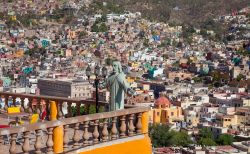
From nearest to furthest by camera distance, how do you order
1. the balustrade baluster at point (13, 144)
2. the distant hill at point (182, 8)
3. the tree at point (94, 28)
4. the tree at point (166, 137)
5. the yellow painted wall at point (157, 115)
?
the balustrade baluster at point (13, 144) → the tree at point (166, 137) → the yellow painted wall at point (157, 115) → the tree at point (94, 28) → the distant hill at point (182, 8)

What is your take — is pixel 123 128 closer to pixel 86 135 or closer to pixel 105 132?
pixel 105 132

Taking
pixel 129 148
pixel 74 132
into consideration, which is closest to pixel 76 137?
pixel 74 132

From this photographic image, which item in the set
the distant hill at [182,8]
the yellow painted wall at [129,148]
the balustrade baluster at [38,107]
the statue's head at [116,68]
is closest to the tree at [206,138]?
the balustrade baluster at [38,107]

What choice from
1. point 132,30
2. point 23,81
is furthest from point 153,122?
point 132,30

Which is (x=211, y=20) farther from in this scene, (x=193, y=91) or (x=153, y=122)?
(x=153, y=122)

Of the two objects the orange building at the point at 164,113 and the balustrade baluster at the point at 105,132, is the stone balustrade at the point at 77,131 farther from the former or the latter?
the orange building at the point at 164,113
